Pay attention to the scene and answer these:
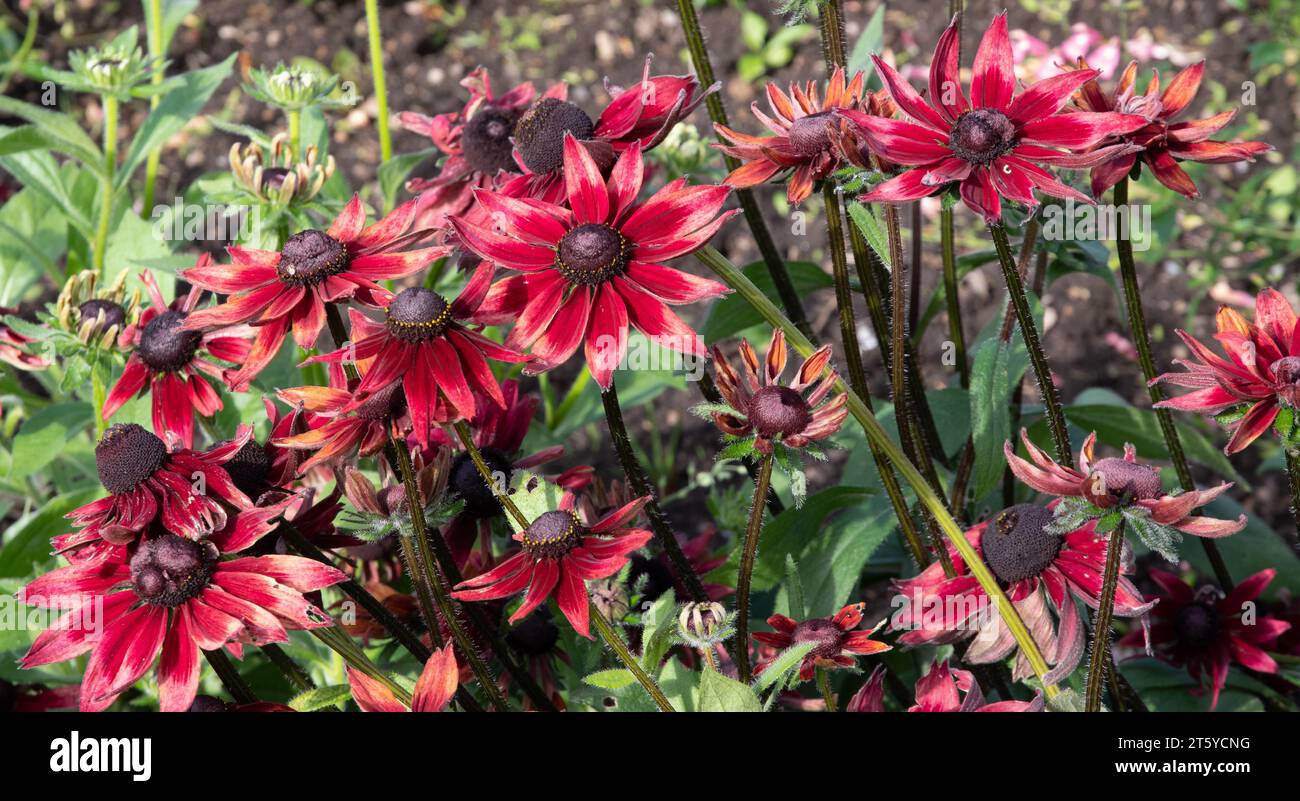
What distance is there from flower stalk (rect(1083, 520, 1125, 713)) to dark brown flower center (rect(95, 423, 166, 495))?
31.5 inches

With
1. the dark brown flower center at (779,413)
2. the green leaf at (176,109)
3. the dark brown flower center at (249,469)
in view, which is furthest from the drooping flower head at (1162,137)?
the green leaf at (176,109)

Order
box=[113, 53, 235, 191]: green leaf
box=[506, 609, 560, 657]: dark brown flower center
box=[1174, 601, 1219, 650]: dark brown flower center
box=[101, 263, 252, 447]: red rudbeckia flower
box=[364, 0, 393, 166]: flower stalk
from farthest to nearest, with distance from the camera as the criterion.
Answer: box=[113, 53, 235, 191]: green leaf, box=[364, 0, 393, 166]: flower stalk, box=[1174, 601, 1219, 650]: dark brown flower center, box=[506, 609, 560, 657]: dark brown flower center, box=[101, 263, 252, 447]: red rudbeckia flower

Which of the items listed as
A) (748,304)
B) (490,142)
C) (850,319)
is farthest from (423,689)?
(748,304)

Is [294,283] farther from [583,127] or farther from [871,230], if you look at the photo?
[871,230]

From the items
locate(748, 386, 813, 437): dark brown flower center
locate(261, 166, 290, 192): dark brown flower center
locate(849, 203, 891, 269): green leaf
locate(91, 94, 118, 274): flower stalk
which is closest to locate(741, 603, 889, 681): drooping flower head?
locate(748, 386, 813, 437): dark brown flower center

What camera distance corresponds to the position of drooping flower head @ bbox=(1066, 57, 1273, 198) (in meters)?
1.12

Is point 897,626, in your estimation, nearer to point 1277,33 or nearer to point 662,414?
point 662,414

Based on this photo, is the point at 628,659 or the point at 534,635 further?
the point at 534,635

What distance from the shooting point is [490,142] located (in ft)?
4.61

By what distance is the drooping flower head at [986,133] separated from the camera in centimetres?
99

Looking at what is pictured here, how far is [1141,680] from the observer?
5.49 feet

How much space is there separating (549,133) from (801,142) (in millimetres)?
225

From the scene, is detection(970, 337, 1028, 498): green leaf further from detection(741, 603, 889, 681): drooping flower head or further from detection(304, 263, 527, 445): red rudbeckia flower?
detection(304, 263, 527, 445): red rudbeckia flower

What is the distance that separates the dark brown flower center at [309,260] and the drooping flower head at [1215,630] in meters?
1.02
